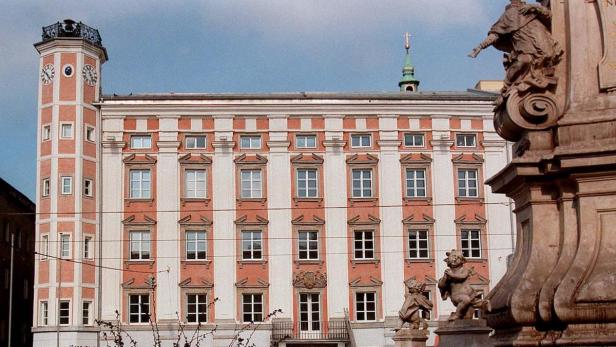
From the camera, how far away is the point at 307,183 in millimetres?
50188

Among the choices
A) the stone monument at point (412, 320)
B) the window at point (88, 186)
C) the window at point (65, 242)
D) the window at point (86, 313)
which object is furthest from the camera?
the window at point (88, 186)

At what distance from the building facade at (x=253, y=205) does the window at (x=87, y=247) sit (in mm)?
71

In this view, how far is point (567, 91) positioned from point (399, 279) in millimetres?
41545

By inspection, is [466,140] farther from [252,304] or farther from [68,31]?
[68,31]

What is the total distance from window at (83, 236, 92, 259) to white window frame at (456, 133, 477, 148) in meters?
19.7

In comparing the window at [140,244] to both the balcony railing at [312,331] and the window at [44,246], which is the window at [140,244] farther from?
the balcony railing at [312,331]

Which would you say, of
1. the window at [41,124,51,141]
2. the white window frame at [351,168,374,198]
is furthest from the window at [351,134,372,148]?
the window at [41,124,51,141]

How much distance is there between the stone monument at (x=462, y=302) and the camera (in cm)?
1410

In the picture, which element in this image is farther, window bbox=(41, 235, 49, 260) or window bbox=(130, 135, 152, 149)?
window bbox=(130, 135, 152, 149)

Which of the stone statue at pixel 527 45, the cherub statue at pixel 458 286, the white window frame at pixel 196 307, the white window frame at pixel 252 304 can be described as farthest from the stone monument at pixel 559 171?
the white window frame at pixel 196 307

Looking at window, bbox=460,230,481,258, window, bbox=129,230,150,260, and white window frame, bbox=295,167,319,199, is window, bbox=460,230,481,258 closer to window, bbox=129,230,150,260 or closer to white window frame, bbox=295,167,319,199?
white window frame, bbox=295,167,319,199

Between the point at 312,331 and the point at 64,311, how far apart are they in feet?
40.3

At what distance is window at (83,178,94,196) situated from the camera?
160 ft

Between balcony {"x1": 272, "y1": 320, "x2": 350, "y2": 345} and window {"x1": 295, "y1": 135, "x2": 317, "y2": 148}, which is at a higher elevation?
window {"x1": 295, "y1": 135, "x2": 317, "y2": 148}
